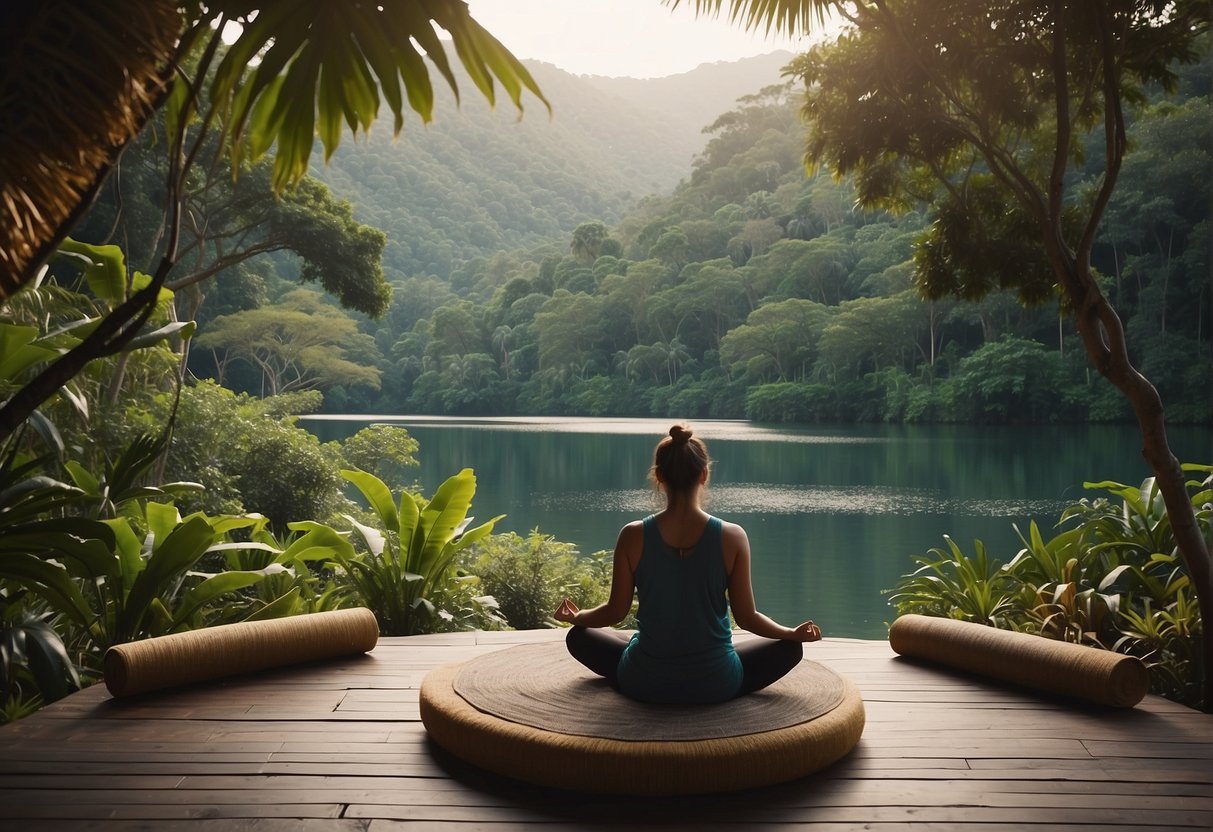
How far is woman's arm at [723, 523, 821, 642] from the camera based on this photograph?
8.65 feet

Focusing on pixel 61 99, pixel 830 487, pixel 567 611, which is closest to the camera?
pixel 61 99

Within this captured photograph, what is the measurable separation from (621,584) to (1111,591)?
2936 millimetres

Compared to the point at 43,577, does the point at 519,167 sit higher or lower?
higher

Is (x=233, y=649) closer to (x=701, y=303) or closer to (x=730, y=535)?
(x=730, y=535)

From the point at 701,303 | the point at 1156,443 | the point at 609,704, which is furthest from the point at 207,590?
the point at 701,303

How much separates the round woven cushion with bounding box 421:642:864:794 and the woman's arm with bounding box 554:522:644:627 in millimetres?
236

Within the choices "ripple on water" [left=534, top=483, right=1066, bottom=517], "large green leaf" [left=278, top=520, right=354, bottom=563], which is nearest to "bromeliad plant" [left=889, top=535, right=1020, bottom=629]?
"large green leaf" [left=278, top=520, right=354, bottom=563]

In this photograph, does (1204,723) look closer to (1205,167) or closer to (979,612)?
(979,612)

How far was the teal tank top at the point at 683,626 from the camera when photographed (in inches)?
103

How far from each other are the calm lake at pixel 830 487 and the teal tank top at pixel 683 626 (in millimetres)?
4622

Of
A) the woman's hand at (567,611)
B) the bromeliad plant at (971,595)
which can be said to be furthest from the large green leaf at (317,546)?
the bromeliad plant at (971,595)

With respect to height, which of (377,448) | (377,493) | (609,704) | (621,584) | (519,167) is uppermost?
(519,167)

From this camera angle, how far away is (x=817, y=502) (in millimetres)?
18031

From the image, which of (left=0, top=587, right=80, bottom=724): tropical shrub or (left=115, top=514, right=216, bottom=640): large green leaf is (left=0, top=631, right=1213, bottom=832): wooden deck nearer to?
(left=0, top=587, right=80, bottom=724): tropical shrub
